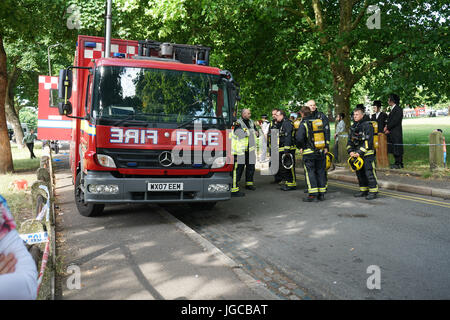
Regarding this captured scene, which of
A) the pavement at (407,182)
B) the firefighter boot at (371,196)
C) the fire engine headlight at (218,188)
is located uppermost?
the fire engine headlight at (218,188)

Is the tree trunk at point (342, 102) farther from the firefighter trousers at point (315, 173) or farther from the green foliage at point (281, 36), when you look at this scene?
the firefighter trousers at point (315, 173)

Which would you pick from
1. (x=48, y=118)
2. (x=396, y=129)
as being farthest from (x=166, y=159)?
(x=396, y=129)

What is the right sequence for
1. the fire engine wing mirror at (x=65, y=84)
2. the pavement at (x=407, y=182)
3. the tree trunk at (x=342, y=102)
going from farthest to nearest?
the tree trunk at (x=342, y=102), the pavement at (x=407, y=182), the fire engine wing mirror at (x=65, y=84)

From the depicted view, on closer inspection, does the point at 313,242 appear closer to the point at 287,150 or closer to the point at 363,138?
the point at 363,138

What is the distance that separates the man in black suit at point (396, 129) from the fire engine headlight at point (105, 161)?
9.09 m

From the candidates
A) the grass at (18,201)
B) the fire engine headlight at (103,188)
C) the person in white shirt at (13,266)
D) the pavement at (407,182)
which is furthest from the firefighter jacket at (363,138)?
the person in white shirt at (13,266)

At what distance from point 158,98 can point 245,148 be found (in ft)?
14.5

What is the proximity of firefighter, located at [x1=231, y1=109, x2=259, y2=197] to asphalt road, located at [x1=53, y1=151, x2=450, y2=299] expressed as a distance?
127 centimetres

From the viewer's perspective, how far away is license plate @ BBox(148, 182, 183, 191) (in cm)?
620

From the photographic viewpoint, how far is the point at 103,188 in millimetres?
6070

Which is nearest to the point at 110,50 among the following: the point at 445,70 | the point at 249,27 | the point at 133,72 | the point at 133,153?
the point at 133,72

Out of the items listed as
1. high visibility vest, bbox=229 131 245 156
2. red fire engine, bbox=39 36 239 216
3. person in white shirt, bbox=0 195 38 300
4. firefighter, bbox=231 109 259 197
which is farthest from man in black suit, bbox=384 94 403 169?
person in white shirt, bbox=0 195 38 300

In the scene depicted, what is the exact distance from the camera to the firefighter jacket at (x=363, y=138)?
855 cm

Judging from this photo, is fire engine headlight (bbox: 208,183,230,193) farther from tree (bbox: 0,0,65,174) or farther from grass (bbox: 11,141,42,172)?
grass (bbox: 11,141,42,172)
